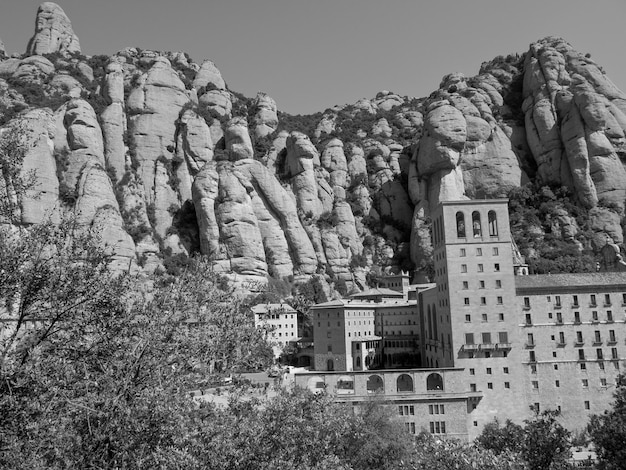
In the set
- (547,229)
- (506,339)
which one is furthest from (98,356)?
(547,229)

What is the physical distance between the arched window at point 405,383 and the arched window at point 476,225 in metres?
17.2

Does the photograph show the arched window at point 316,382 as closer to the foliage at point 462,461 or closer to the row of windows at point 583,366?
the row of windows at point 583,366

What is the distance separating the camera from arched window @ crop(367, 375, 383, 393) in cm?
4766

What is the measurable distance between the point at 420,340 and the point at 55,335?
60417mm

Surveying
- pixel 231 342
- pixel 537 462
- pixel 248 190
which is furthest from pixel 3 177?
pixel 248 190

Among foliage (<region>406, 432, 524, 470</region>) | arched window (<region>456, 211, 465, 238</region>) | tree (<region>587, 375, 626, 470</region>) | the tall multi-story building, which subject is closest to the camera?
foliage (<region>406, 432, 524, 470</region>)

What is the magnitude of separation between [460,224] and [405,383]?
61.2ft

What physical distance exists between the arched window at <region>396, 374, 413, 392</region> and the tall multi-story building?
0.26 m

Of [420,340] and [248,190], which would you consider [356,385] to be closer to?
[420,340]

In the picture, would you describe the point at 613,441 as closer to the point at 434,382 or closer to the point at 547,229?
the point at 434,382

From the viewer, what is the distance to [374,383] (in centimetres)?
4844

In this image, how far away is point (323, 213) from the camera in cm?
9994

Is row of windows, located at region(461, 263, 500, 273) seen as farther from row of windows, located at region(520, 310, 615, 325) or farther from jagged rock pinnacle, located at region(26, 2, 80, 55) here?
jagged rock pinnacle, located at region(26, 2, 80, 55)

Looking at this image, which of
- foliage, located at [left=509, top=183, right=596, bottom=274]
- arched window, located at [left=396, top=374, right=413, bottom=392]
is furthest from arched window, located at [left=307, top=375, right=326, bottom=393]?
Result: foliage, located at [left=509, top=183, right=596, bottom=274]
